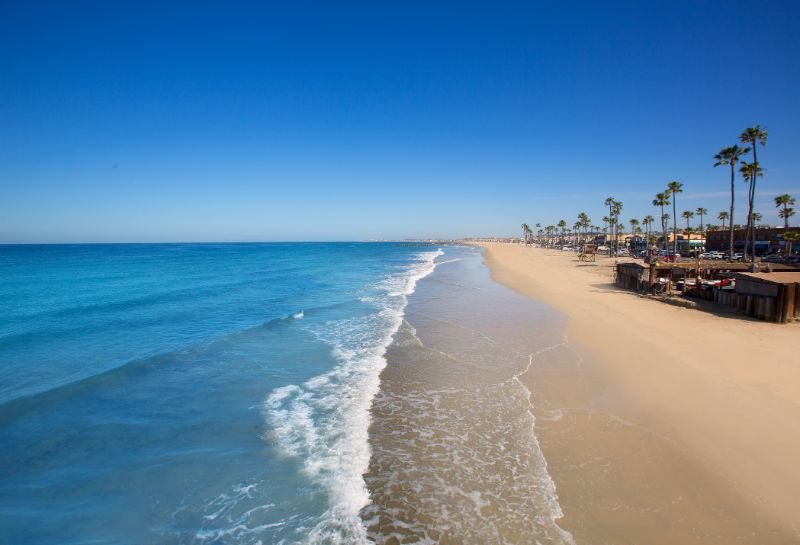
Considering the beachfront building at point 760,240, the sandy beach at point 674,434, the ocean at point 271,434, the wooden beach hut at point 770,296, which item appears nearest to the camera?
the sandy beach at point 674,434

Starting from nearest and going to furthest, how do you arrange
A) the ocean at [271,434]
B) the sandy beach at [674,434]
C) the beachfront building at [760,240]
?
the sandy beach at [674,434]
the ocean at [271,434]
the beachfront building at [760,240]

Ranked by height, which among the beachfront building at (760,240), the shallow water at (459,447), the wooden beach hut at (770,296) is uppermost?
the beachfront building at (760,240)

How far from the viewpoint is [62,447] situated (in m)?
7.26

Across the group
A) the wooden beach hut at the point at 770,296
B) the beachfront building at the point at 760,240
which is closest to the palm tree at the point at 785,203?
the beachfront building at the point at 760,240

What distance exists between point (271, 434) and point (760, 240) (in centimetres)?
7998

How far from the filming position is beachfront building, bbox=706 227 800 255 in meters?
53.8

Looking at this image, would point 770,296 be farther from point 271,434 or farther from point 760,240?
point 760,240

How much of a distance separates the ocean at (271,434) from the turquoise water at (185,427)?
38 mm

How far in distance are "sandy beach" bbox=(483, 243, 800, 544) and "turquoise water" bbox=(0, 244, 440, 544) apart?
380 centimetres

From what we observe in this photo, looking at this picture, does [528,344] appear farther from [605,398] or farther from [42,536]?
[42,536]

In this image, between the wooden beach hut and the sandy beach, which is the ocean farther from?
the wooden beach hut

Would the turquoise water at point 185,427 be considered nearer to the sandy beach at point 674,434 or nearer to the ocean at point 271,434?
the ocean at point 271,434

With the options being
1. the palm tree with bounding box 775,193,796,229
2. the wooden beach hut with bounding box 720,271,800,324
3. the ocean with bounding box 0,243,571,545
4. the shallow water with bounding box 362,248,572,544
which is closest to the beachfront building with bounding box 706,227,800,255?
the palm tree with bounding box 775,193,796,229

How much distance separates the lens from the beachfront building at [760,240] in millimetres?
53763
